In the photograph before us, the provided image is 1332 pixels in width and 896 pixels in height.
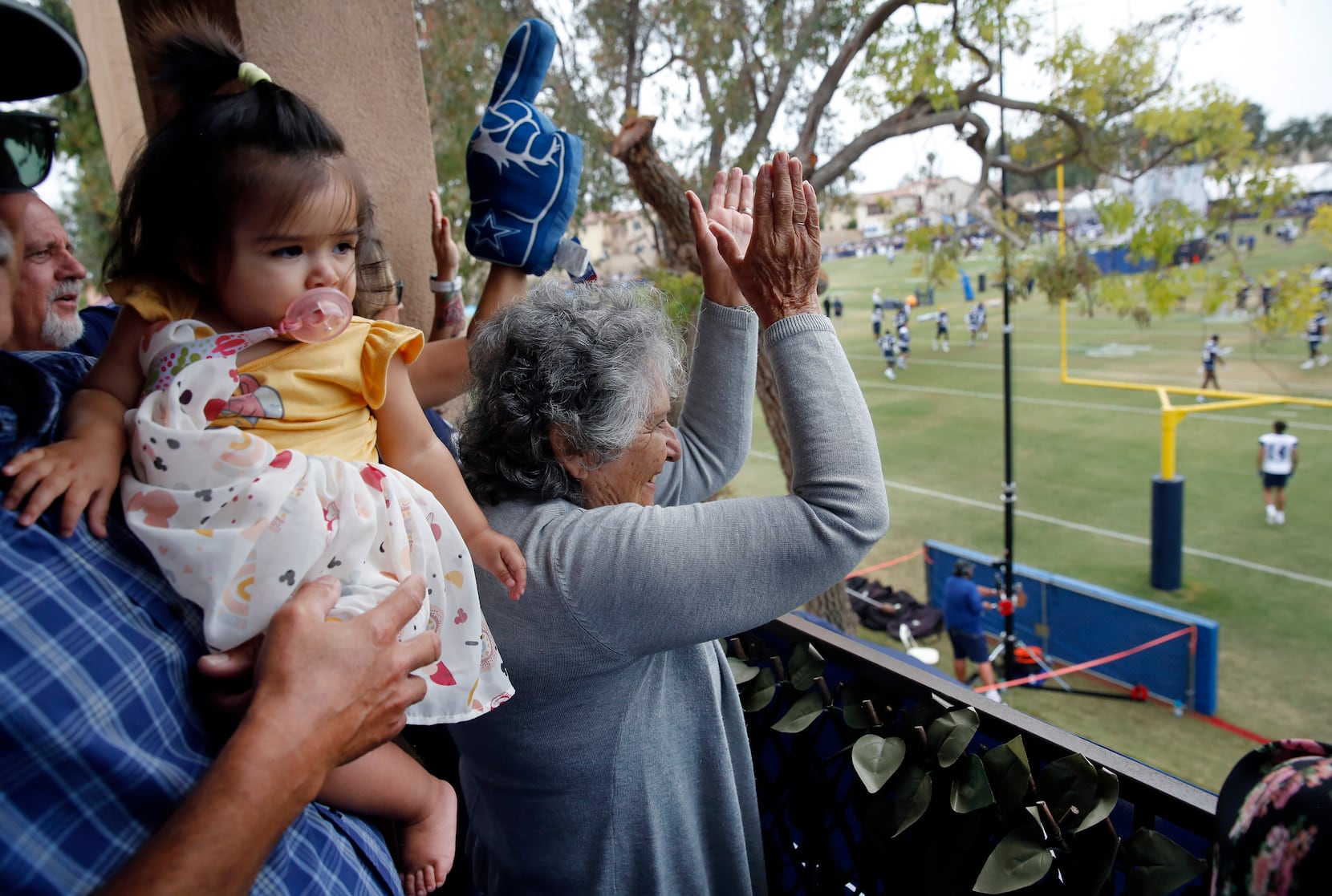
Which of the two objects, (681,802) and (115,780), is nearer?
(115,780)

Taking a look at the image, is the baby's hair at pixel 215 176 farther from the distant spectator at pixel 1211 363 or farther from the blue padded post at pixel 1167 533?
the distant spectator at pixel 1211 363

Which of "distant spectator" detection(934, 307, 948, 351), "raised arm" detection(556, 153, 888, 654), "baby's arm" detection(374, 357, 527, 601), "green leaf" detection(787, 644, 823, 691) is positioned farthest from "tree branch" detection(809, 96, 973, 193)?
"distant spectator" detection(934, 307, 948, 351)

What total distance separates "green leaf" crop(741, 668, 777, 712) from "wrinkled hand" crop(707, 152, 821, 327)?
2.66ft

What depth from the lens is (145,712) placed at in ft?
2.36

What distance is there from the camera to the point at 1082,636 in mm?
8570

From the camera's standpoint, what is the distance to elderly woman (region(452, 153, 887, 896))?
1.07 meters

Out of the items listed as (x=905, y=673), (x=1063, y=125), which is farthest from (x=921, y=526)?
(x=905, y=673)

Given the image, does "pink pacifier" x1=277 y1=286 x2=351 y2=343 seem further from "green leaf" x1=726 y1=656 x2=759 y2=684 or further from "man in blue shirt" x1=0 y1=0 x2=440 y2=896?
"green leaf" x1=726 y1=656 x2=759 y2=684

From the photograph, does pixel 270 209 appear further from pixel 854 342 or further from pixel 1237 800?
pixel 854 342

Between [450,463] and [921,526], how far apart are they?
46.6 ft

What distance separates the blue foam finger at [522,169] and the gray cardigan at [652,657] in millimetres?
749

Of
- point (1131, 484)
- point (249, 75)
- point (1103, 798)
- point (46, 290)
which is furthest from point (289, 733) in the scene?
point (1131, 484)

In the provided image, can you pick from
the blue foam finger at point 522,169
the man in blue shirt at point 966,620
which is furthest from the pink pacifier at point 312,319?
the man in blue shirt at point 966,620

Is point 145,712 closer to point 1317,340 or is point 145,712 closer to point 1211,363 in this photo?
point 1211,363
